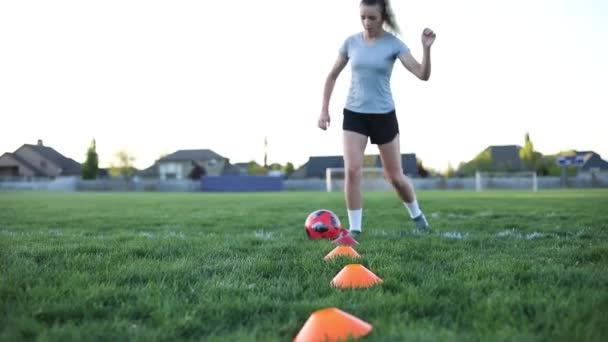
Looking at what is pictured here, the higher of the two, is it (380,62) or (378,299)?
(380,62)

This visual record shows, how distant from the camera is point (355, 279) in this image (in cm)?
283

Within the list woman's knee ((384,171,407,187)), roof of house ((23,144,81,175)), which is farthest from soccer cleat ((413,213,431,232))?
roof of house ((23,144,81,175))

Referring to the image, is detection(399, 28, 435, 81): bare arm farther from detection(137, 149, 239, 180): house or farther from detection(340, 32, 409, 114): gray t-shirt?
detection(137, 149, 239, 180): house

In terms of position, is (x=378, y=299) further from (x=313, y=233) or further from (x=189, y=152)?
(x=189, y=152)

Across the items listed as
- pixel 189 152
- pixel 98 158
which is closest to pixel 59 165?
pixel 98 158

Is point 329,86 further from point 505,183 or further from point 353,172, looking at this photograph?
point 505,183

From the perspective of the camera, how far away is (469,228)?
632 centimetres

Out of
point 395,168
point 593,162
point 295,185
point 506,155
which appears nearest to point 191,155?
point 295,185

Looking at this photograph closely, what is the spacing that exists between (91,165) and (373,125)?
66.2 metres

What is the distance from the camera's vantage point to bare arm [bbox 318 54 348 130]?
5.38 metres

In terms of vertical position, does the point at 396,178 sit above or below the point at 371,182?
above

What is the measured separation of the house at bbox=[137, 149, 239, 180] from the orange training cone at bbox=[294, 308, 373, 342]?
7786 centimetres

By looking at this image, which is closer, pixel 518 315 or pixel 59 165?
pixel 518 315

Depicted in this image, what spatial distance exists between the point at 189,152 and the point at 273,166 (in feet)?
46.6
